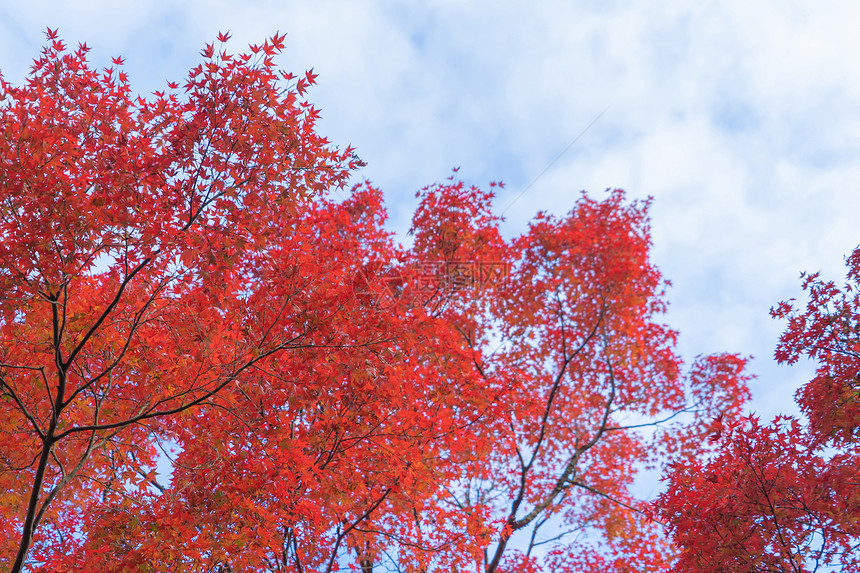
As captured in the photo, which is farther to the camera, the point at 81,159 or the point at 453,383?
the point at 453,383

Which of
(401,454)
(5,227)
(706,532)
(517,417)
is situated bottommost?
(706,532)

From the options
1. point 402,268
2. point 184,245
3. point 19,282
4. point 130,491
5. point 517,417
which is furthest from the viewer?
point 517,417

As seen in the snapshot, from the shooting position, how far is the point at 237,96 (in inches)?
254

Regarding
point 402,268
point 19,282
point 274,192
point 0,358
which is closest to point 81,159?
point 19,282

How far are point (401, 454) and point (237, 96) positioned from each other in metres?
5.07

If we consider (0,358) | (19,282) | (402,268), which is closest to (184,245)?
(19,282)

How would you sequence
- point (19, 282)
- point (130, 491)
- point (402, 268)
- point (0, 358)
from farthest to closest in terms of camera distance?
point (402, 268), point (130, 491), point (0, 358), point (19, 282)

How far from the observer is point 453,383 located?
1120 cm

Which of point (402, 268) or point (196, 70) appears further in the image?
point (402, 268)

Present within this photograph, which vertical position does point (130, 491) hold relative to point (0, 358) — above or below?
below

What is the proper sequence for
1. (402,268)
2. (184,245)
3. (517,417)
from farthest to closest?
(517,417) < (402,268) < (184,245)

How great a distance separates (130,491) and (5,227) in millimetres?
3816

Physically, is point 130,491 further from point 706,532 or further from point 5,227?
point 706,532

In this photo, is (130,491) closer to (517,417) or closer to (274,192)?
(274,192)
